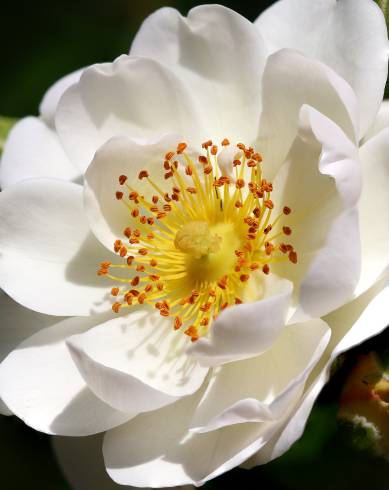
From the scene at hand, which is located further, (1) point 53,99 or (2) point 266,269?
(1) point 53,99

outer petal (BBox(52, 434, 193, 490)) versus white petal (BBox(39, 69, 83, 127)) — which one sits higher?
white petal (BBox(39, 69, 83, 127))

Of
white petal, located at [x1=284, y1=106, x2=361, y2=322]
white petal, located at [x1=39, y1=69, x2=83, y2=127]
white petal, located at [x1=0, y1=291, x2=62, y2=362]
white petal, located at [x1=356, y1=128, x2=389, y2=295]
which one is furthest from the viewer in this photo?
white petal, located at [x1=39, y1=69, x2=83, y2=127]

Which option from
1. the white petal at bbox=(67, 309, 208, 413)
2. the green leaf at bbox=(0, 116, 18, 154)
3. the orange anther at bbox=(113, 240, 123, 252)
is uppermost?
the orange anther at bbox=(113, 240, 123, 252)

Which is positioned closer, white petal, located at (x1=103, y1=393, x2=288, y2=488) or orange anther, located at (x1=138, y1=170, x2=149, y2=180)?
white petal, located at (x1=103, y1=393, x2=288, y2=488)

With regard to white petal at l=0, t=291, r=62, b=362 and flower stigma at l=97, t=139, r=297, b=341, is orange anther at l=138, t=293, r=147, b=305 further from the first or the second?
white petal at l=0, t=291, r=62, b=362

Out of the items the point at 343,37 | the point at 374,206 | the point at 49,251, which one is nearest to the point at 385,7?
the point at 343,37

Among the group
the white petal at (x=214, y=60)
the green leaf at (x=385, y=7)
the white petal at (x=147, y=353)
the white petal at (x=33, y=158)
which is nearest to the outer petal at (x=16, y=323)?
the white petal at (x=147, y=353)

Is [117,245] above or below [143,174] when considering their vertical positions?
below

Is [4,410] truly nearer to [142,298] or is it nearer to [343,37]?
[142,298]

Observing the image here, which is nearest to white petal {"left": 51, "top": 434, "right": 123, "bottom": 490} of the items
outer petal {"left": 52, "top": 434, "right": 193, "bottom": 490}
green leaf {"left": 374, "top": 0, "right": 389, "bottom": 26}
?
outer petal {"left": 52, "top": 434, "right": 193, "bottom": 490}
